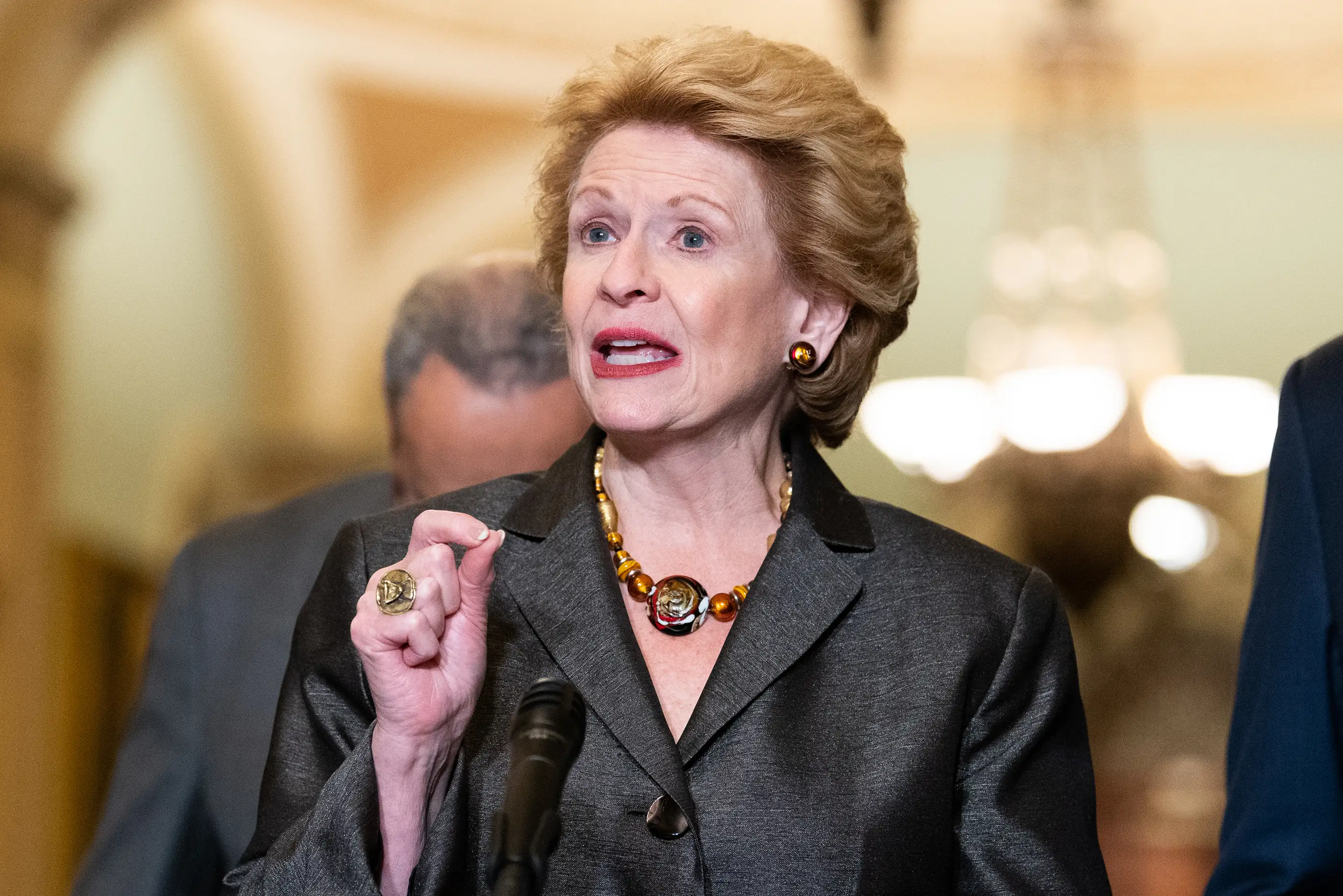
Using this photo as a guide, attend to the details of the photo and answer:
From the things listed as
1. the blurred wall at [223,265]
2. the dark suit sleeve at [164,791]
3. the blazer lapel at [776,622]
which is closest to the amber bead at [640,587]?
the blazer lapel at [776,622]

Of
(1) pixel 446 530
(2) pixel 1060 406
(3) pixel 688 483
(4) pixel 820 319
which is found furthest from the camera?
(2) pixel 1060 406

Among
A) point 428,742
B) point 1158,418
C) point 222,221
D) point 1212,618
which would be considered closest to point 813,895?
point 428,742

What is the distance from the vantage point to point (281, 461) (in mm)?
10648

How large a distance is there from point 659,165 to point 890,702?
2.43 feet

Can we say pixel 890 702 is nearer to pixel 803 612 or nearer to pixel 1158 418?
pixel 803 612

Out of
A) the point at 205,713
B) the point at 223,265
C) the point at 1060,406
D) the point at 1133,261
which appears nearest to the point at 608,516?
the point at 205,713

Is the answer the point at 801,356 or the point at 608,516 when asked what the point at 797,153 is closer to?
the point at 801,356

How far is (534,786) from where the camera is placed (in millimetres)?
1394

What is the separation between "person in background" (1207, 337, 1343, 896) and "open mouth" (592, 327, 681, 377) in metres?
0.74

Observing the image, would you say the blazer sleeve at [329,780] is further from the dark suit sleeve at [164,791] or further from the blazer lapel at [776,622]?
the dark suit sleeve at [164,791]

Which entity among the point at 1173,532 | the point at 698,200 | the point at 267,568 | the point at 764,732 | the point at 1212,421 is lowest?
the point at 1173,532

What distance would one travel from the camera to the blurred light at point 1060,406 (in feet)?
26.0

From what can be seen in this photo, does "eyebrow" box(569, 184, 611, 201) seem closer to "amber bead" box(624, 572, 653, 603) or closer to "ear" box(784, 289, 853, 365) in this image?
"ear" box(784, 289, 853, 365)

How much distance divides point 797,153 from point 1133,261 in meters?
7.66
